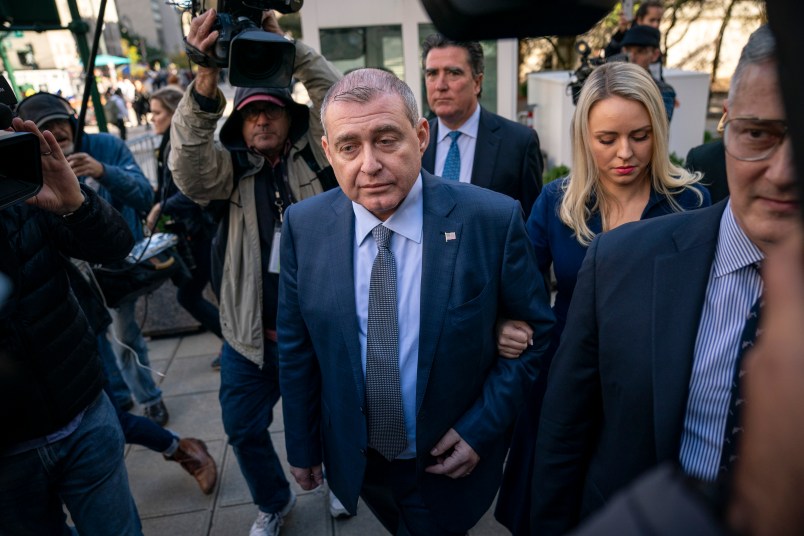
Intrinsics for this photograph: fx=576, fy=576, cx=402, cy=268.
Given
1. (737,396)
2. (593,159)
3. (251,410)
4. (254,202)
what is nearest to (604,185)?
(593,159)

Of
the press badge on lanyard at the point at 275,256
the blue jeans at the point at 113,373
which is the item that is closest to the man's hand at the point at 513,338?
the press badge on lanyard at the point at 275,256

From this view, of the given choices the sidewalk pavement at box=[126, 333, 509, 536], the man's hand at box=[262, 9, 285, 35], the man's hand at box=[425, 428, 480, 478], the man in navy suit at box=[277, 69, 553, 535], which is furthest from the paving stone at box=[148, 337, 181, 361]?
the man's hand at box=[425, 428, 480, 478]

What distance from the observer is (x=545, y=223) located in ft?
8.37

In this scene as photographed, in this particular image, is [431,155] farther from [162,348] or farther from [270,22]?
[162,348]

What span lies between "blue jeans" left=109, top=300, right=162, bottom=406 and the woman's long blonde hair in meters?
2.99

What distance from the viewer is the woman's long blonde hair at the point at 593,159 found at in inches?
90.7

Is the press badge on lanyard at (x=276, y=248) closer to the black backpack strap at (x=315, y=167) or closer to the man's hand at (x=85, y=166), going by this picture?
the black backpack strap at (x=315, y=167)

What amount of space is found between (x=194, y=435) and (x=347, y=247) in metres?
2.64

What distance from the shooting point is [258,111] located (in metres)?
2.69

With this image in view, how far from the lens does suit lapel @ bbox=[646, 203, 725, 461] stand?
1.26 metres

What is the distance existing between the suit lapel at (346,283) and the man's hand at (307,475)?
0.52 meters

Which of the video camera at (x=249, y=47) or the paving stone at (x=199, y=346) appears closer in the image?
the video camera at (x=249, y=47)

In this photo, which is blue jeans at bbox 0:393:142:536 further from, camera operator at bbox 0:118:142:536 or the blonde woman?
the blonde woman

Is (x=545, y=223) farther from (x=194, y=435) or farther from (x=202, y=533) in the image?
(x=194, y=435)
